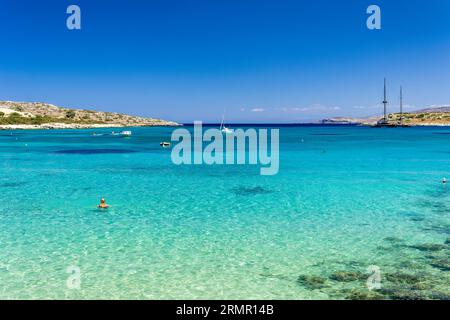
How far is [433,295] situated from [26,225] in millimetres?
19532

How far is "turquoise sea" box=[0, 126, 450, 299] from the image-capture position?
13.2 metres

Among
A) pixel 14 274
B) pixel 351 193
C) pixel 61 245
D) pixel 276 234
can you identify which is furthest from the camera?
pixel 351 193

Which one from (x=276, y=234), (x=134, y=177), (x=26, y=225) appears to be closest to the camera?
(x=276, y=234)

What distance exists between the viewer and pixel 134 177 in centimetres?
3891

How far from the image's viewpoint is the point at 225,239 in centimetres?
1828

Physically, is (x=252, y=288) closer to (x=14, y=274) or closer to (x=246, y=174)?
(x=14, y=274)

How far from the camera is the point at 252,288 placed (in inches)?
513

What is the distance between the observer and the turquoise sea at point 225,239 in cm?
1318

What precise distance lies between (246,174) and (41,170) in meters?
24.2

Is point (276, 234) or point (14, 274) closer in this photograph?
point (14, 274)

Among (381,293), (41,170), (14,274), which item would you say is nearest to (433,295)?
(381,293)
